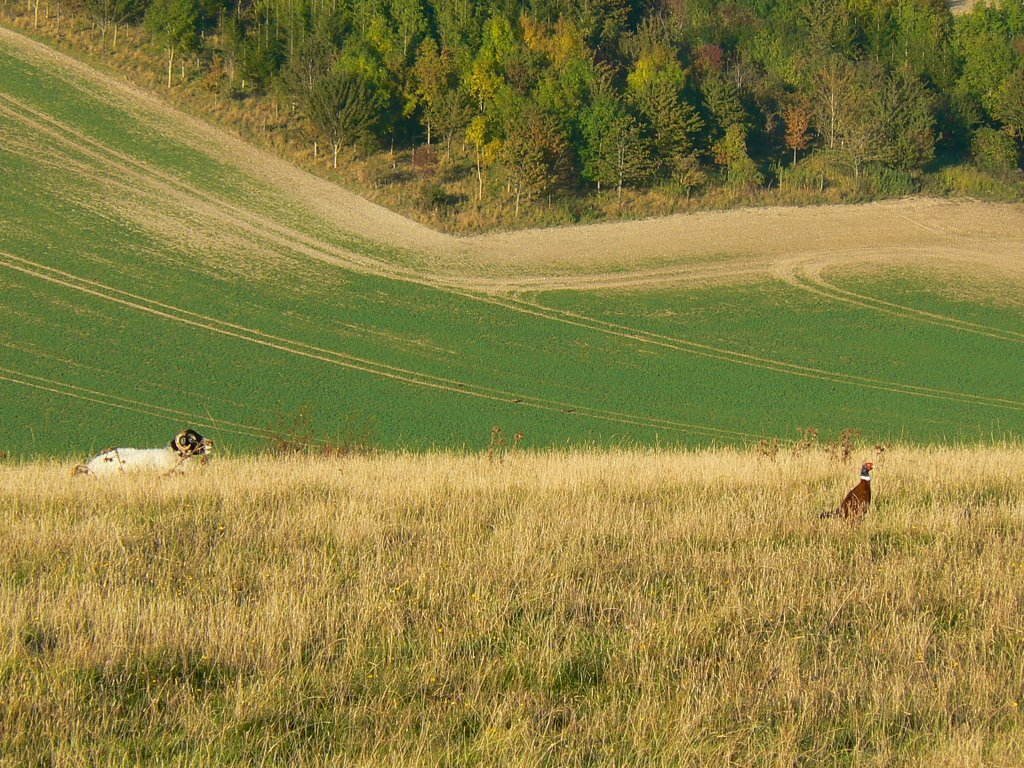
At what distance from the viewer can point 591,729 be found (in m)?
5.41

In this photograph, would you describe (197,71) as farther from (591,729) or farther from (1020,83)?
(591,729)

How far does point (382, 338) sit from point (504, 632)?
39.2 m

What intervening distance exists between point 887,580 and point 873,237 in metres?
56.7

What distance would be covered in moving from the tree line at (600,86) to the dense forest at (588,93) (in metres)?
0.16

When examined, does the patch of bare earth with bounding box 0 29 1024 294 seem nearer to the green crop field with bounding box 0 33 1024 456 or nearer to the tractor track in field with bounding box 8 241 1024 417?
the green crop field with bounding box 0 33 1024 456

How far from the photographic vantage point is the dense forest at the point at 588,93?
226 feet

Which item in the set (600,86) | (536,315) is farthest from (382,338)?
(600,86)

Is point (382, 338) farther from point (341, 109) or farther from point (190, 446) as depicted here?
point (190, 446)

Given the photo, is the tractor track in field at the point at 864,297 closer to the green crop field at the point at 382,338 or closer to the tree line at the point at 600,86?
the green crop field at the point at 382,338

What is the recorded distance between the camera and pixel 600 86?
7838 cm

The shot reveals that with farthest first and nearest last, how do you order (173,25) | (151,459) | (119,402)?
(173,25)
(119,402)
(151,459)

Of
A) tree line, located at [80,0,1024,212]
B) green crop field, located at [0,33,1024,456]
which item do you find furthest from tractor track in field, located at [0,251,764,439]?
tree line, located at [80,0,1024,212]

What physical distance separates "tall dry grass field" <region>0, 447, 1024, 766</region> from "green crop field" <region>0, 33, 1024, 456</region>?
2009cm

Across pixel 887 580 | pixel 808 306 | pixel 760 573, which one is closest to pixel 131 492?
pixel 760 573
